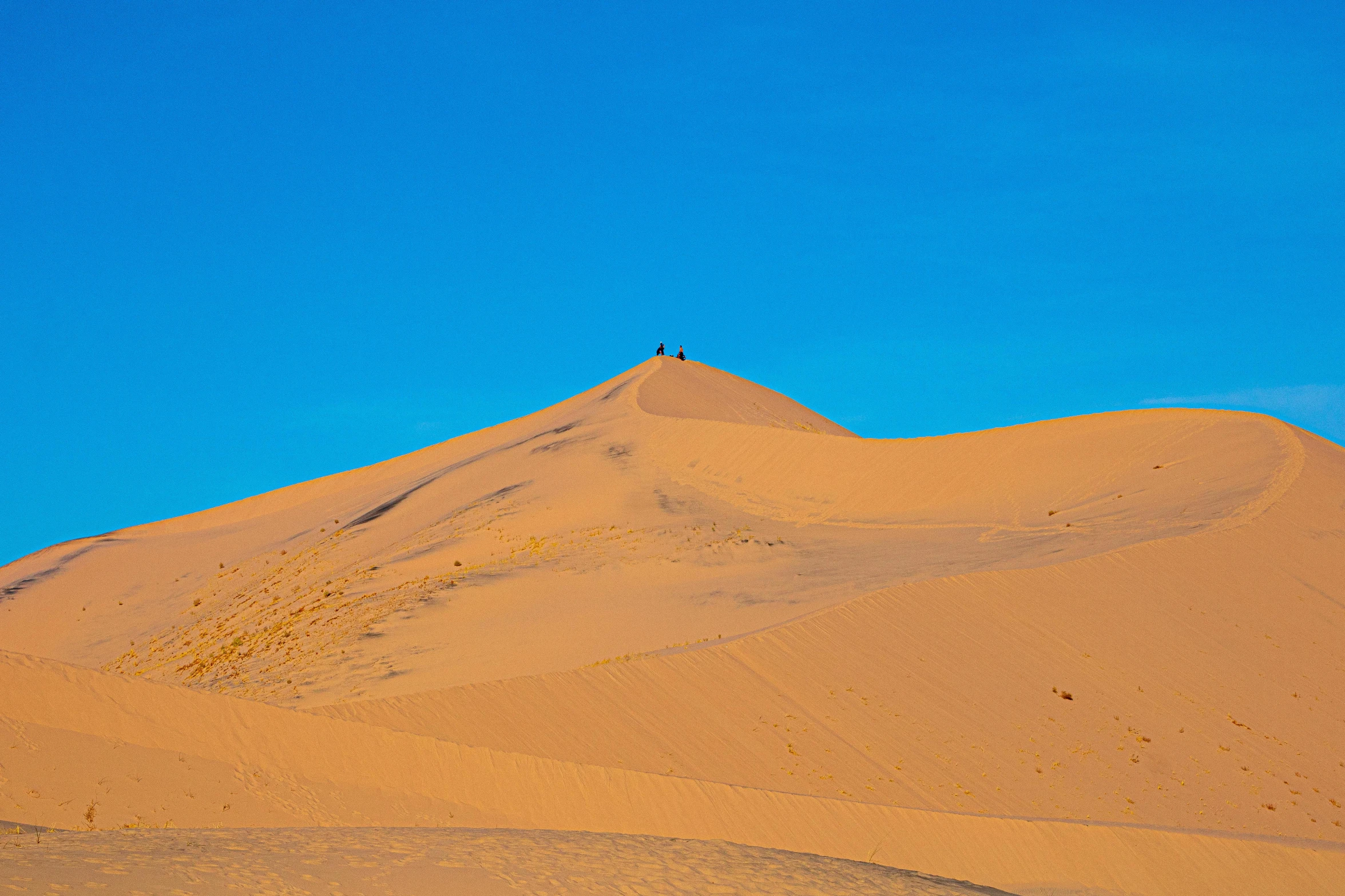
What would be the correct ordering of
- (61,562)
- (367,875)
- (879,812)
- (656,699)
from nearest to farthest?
(367,875), (879,812), (656,699), (61,562)

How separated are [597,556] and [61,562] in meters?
23.1

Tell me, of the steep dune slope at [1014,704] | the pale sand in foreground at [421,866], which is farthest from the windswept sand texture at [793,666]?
the pale sand in foreground at [421,866]

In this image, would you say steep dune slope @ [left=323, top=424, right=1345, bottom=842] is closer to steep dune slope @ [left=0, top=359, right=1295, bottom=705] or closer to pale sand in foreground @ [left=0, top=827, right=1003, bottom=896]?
steep dune slope @ [left=0, top=359, right=1295, bottom=705]

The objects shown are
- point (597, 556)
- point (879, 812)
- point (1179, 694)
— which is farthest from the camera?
point (597, 556)

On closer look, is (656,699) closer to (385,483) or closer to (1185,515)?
(1185,515)

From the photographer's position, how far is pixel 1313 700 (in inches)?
670

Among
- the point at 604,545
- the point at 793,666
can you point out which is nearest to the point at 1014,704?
the point at 793,666

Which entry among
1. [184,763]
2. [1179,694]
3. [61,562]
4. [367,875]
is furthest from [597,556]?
[61,562]

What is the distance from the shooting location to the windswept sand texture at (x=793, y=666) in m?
12.3

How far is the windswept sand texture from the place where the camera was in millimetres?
12297

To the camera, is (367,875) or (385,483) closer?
(367,875)

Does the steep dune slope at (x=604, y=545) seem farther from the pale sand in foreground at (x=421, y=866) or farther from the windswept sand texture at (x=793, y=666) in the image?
the pale sand in foreground at (x=421, y=866)

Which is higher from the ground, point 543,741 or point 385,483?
point 385,483

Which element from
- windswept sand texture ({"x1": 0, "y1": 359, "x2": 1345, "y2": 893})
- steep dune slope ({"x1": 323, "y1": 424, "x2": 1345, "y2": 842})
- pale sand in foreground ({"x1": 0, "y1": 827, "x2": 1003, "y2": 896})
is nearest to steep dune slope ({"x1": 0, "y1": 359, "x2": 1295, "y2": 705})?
windswept sand texture ({"x1": 0, "y1": 359, "x2": 1345, "y2": 893})
